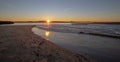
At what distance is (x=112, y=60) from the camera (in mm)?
6762

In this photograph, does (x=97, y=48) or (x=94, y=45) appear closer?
(x=97, y=48)

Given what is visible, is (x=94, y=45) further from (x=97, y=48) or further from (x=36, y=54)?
(x=36, y=54)

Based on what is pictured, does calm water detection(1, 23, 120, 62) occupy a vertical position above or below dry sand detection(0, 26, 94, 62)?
below

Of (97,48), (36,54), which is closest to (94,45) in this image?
(97,48)

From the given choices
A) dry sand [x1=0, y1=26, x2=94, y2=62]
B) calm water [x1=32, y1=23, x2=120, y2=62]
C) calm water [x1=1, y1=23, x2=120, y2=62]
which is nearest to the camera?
dry sand [x1=0, y1=26, x2=94, y2=62]

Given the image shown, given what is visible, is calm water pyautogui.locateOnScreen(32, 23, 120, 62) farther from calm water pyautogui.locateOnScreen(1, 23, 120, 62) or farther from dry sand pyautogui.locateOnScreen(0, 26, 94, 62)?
dry sand pyautogui.locateOnScreen(0, 26, 94, 62)

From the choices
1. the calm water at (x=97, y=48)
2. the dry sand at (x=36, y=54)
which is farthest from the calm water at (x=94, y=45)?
the dry sand at (x=36, y=54)

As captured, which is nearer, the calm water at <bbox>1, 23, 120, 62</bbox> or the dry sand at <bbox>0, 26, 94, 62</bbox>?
the dry sand at <bbox>0, 26, 94, 62</bbox>

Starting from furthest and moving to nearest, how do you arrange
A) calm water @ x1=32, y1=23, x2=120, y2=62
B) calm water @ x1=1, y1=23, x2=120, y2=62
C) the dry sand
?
1. calm water @ x1=1, y1=23, x2=120, y2=62
2. calm water @ x1=32, y1=23, x2=120, y2=62
3. the dry sand

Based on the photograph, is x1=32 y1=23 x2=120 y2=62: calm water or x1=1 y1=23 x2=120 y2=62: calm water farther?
x1=1 y1=23 x2=120 y2=62: calm water

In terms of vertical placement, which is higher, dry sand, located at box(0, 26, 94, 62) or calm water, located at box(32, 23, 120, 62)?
dry sand, located at box(0, 26, 94, 62)

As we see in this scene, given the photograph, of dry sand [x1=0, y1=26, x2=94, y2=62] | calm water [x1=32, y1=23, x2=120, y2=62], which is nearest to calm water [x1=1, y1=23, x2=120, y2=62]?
calm water [x1=32, y1=23, x2=120, y2=62]

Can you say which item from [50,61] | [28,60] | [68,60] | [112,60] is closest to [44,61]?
[50,61]

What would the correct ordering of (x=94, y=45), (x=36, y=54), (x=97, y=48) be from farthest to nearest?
(x=94, y=45), (x=97, y=48), (x=36, y=54)
